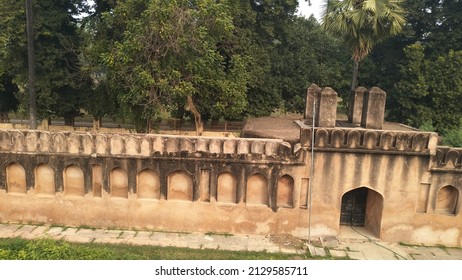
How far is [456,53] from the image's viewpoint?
19.4 meters

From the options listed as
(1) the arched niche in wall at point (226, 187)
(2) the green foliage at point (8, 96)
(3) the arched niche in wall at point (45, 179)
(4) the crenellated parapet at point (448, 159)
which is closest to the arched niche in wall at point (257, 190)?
(1) the arched niche in wall at point (226, 187)

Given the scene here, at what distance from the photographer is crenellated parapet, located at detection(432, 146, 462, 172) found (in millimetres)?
11609

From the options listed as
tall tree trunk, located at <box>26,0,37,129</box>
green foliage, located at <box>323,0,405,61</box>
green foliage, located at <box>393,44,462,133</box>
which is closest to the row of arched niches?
tall tree trunk, located at <box>26,0,37,129</box>

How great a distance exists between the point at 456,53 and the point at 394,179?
37.9 ft

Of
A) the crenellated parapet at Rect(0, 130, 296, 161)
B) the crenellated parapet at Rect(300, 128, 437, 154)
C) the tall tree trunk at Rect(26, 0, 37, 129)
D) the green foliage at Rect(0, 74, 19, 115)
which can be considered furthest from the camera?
the green foliage at Rect(0, 74, 19, 115)

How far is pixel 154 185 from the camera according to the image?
12.6m

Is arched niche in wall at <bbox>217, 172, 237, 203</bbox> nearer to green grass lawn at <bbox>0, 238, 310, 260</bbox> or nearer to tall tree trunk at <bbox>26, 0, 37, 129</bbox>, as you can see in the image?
green grass lawn at <bbox>0, 238, 310, 260</bbox>

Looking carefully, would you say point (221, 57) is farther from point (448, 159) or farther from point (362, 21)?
point (448, 159)

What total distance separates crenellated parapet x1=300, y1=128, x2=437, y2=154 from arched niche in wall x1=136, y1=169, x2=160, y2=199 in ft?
17.2

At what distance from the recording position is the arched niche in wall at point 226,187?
40.8ft

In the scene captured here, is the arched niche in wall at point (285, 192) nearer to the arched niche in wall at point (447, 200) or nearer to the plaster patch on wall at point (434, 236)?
the plaster patch on wall at point (434, 236)

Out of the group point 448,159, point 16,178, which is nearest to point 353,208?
point 448,159

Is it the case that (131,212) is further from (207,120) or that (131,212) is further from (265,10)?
(265,10)

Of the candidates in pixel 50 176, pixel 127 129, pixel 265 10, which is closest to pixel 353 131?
pixel 50 176
